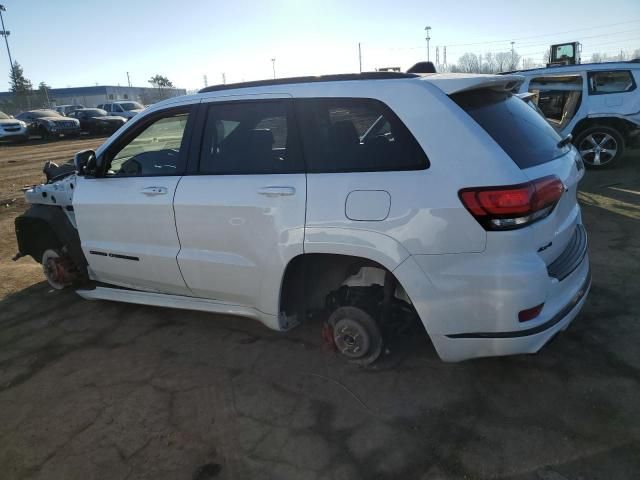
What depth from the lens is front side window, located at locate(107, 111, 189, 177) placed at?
11.3 feet

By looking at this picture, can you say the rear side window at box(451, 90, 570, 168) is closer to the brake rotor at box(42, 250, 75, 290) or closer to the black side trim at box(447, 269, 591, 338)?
the black side trim at box(447, 269, 591, 338)

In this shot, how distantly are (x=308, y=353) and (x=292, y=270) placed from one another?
2.20ft

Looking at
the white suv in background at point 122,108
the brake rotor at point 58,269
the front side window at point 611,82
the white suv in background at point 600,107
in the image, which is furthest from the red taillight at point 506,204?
the white suv in background at point 122,108

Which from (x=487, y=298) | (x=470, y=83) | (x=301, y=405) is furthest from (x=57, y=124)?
(x=487, y=298)

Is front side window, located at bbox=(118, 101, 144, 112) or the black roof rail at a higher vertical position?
front side window, located at bbox=(118, 101, 144, 112)

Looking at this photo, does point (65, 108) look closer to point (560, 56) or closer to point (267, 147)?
point (560, 56)

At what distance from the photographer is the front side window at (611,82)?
8.40 m

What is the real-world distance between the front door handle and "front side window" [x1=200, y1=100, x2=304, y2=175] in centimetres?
34

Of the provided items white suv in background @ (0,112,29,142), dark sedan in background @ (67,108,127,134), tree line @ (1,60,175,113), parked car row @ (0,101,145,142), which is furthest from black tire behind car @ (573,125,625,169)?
tree line @ (1,60,175,113)

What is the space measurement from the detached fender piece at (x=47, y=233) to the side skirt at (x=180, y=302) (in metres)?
0.39

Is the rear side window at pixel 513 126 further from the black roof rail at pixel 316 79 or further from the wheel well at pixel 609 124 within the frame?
the wheel well at pixel 609 124

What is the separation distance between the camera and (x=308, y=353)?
3.29m

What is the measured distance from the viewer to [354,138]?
274cm

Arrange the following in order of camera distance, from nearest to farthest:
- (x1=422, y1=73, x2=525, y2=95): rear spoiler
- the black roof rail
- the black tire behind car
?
(x1=422, y1=73, x2=525, y2=95): rear spoiler, the black roof rail, the black tire behind car
